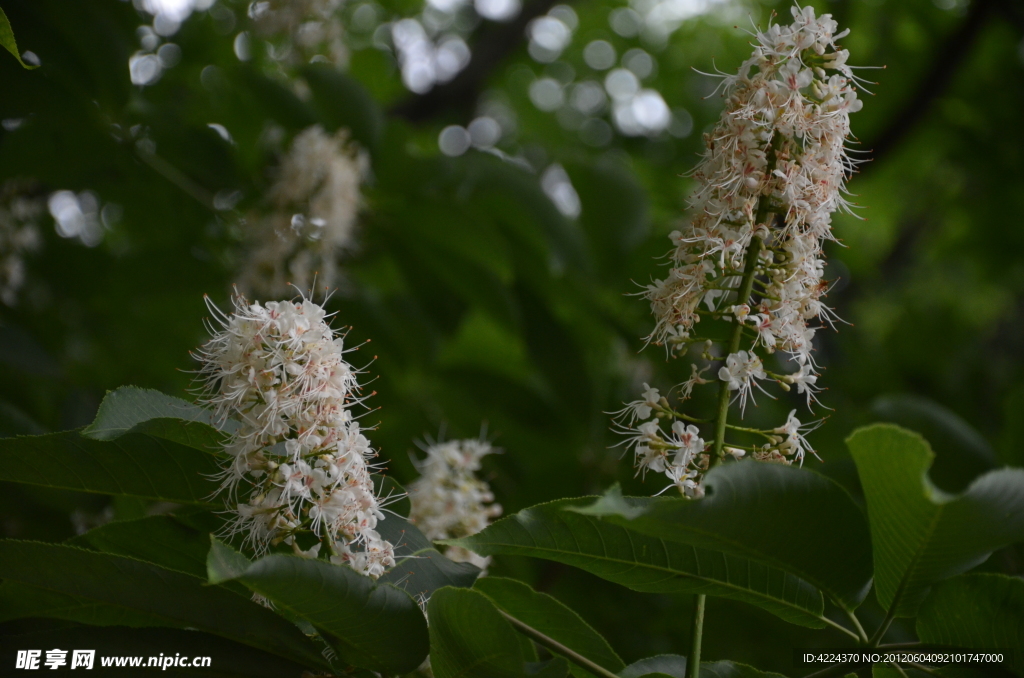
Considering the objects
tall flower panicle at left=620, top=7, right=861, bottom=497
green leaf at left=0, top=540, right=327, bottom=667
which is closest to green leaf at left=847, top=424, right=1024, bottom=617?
tall flower panicle at left=620, top=7, right=861, bottom=497

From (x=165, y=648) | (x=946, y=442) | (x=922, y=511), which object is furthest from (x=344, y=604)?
(x=946, y=442)

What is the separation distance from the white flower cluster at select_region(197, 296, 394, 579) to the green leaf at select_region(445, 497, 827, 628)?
0.84 feet

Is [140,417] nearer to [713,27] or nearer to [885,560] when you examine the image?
[885,560]

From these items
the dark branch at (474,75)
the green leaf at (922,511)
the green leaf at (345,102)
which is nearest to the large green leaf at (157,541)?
the green leaf at (922,511)

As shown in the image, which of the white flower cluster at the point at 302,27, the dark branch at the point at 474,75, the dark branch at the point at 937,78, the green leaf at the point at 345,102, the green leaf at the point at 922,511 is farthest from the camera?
the dark branch at the point at 474,75

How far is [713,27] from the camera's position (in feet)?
20.4

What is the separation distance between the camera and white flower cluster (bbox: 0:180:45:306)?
371 cm

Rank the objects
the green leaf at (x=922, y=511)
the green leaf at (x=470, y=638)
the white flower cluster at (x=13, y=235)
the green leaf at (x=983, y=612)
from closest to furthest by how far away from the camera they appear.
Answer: the green leaf at (x=922, y=511) → the green leaf at (x=470, y=638) → the green leaf at (x=983, y=612) → the white flower cluster at (x=13, y=235)

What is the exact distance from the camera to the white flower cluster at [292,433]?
53.2 inches

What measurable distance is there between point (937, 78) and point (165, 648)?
4.76m

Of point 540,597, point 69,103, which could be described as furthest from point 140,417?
point 69,103

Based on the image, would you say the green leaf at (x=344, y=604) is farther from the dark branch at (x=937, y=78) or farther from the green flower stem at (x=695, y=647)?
the dark branch at (x=937, y=78)

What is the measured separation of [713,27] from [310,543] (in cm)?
568

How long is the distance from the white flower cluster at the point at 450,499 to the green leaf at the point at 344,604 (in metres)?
0.71
